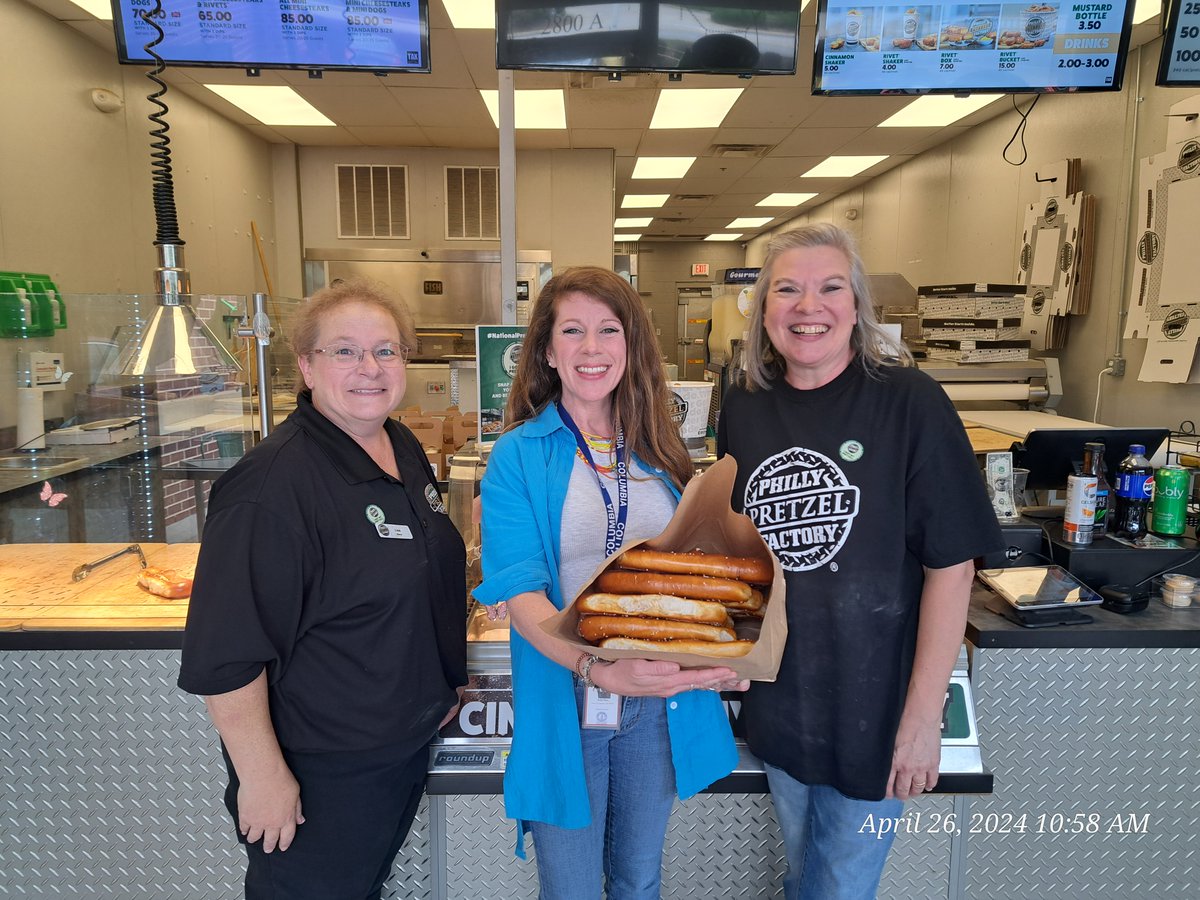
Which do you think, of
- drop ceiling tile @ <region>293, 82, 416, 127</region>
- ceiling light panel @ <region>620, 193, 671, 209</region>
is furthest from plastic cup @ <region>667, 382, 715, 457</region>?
ceiling light panel @ <region>620, 193, 671, 209</region>

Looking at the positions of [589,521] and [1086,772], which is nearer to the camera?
[589,521]

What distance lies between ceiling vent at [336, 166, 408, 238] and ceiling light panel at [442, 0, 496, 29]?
3.53 m

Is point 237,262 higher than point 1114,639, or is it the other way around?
point 237,262

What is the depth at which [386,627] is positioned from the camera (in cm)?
138

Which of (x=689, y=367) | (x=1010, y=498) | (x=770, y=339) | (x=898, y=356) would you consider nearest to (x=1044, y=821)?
(x=1010, y=498)

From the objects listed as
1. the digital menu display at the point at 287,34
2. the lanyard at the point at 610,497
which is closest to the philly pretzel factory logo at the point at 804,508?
the lanyard at the point at 610,497

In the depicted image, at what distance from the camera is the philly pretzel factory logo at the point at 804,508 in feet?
4.70

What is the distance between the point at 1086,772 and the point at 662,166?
766 cm

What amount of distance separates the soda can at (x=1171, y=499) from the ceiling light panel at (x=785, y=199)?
875cm

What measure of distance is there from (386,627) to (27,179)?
4466 millimetres

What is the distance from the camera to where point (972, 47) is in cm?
280

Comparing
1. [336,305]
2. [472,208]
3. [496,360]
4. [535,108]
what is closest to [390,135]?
[472,208]

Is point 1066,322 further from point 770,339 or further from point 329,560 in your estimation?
point 329,560

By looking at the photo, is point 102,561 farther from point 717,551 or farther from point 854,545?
point 854,545
